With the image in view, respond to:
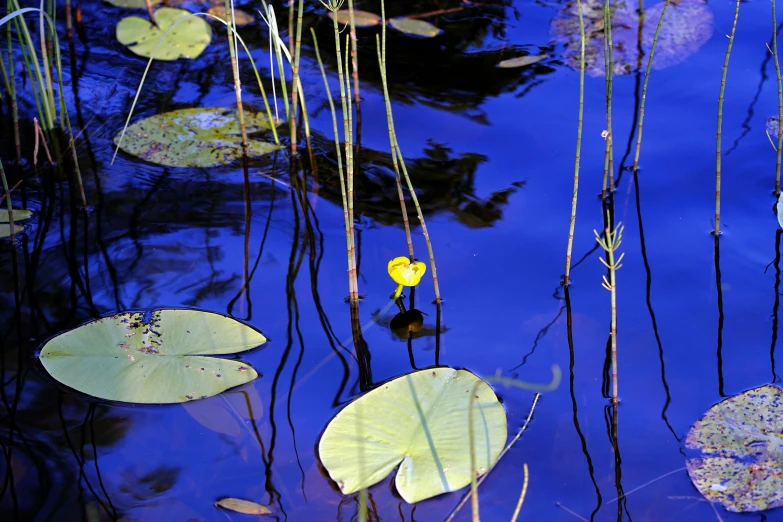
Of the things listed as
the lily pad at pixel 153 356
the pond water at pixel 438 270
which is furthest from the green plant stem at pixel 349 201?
the lily pad at pixel 153 356

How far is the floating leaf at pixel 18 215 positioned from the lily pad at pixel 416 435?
124 cm

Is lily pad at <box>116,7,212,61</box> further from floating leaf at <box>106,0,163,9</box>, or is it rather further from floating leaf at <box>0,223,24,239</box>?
floating leaf at <box>0,223,24,239</box>

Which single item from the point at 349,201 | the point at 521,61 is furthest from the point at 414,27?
the point at 349,201

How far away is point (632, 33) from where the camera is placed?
2.83 metres

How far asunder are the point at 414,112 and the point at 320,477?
149 centimetres

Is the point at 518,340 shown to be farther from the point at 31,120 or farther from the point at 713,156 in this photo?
the point at 31,120

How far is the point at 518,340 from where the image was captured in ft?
5.58

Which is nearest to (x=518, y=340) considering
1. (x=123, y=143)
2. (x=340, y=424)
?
(x=340, y=424)

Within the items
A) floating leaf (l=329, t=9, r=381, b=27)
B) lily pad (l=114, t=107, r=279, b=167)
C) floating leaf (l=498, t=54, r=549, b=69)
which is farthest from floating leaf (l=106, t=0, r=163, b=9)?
floating leaf (l=498, t=54, r=549, b=69)

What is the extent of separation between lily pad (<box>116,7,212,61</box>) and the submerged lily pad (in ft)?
4.78

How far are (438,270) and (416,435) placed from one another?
600mm

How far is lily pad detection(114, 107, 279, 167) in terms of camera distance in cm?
236

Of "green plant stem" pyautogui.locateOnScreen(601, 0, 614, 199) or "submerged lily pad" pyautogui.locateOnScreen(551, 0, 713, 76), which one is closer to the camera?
"green plant stem" pyautogui.locateOnScreen(601, 0, 614, 199)

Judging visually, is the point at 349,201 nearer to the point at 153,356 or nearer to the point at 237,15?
the point at 153,356
